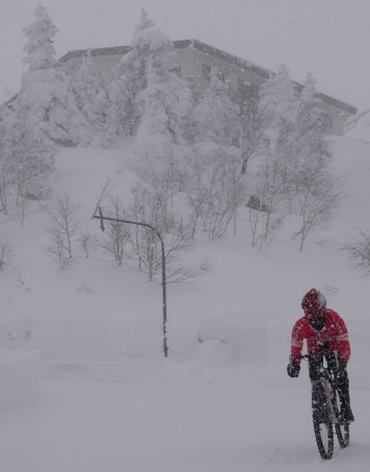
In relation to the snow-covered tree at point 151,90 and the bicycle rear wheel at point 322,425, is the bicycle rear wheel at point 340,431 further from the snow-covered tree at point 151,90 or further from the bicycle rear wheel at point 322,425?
the snow-covered tree at point 151,90

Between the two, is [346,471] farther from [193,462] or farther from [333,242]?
[333,242]

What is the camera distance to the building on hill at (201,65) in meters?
62.6

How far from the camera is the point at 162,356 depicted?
20938 mm

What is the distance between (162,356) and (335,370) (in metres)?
15.5

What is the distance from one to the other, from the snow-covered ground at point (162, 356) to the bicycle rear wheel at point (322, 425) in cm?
15

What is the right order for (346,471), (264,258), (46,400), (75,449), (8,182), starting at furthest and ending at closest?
(8,182), (264,258), (46,400), (75,449), (346,471)

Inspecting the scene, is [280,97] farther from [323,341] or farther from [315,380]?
[315,380]

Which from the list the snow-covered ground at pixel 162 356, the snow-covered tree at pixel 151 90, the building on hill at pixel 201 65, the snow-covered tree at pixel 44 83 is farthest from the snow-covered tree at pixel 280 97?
the snow-covered tree at pixel 44 83

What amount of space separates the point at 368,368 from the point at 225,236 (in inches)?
825

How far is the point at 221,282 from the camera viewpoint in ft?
88.6

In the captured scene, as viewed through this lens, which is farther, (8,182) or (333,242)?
(8,182)

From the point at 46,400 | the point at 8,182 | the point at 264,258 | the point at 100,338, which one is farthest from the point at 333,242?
the point at 46,400

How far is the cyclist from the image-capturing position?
596cm

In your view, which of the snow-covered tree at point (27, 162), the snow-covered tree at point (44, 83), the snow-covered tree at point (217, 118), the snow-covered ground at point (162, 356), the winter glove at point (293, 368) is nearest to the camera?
the winter glove at point (293, 368)
